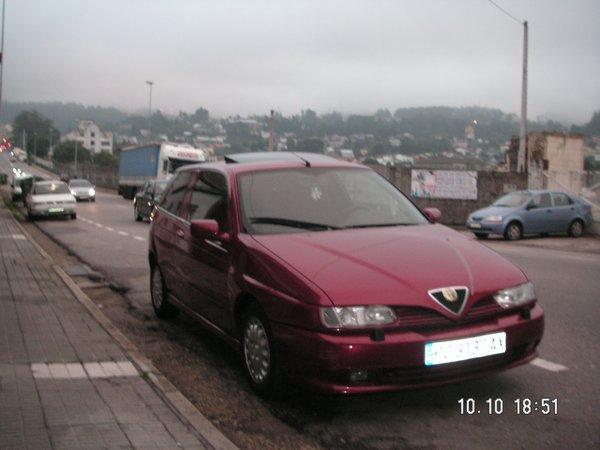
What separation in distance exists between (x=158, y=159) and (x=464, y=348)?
125ft

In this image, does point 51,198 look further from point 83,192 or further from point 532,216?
point 532,216

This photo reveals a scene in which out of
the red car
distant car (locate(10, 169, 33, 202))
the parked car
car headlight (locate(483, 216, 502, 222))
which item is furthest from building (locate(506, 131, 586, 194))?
the red car

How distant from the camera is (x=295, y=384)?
4.65 metres

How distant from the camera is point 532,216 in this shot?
69.2 ft

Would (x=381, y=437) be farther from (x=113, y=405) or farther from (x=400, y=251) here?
(x=113, y=405)

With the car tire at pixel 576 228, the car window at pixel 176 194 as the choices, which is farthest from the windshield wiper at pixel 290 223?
the car tire at pixel 576 228

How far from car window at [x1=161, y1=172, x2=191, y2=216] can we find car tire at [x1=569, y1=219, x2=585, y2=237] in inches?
665

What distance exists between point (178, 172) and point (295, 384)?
3851 mm

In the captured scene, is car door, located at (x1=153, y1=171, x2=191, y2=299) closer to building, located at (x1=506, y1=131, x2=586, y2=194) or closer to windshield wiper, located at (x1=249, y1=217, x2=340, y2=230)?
windshield wiper, located at (x1=249, y1=217, x2=340, y2=230)

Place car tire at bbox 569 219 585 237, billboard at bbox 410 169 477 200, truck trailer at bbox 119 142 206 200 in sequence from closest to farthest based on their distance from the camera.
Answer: car tire at bbox 569 219 585 237 < billboard at bbox 410 169 477 200 < truck trailer at bbox 119 142 206 200

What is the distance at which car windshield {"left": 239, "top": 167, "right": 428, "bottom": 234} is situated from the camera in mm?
5586

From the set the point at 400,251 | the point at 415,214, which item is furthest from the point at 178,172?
the point at 400,251

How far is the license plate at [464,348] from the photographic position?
4363 mm

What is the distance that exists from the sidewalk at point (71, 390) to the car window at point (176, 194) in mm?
1387
